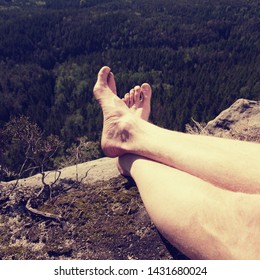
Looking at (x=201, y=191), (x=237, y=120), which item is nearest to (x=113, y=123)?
(x=201, y=191)

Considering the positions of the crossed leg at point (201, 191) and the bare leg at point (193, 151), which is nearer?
the crossed leg at point (201, 191)

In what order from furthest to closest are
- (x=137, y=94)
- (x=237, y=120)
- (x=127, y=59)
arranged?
(x=127, y=59)
(x=237, y=120)
(x=137, y=94)

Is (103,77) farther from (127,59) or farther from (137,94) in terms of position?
(127,59)

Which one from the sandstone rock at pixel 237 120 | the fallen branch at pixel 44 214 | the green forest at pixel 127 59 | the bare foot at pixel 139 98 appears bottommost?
the green forest at pixel 127 59

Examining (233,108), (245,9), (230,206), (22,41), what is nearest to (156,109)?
(233,108)

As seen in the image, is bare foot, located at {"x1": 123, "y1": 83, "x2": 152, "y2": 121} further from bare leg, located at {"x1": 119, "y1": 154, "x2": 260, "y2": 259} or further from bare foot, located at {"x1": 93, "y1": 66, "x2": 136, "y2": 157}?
bare leg, located at {"x1": 119, "y1": 154, "x2": 260, "y2": 259}

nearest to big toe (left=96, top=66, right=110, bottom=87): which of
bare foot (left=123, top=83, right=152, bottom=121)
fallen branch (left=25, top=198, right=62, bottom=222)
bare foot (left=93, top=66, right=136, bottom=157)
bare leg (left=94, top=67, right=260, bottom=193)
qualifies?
bare foot (left=93, top=66, right=136, bottom=157)

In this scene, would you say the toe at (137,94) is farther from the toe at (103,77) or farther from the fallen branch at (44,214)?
the fallen branch at (44,214)

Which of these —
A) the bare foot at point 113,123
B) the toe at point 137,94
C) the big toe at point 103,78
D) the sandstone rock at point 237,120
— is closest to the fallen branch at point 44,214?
the bare foot at point 113,123
